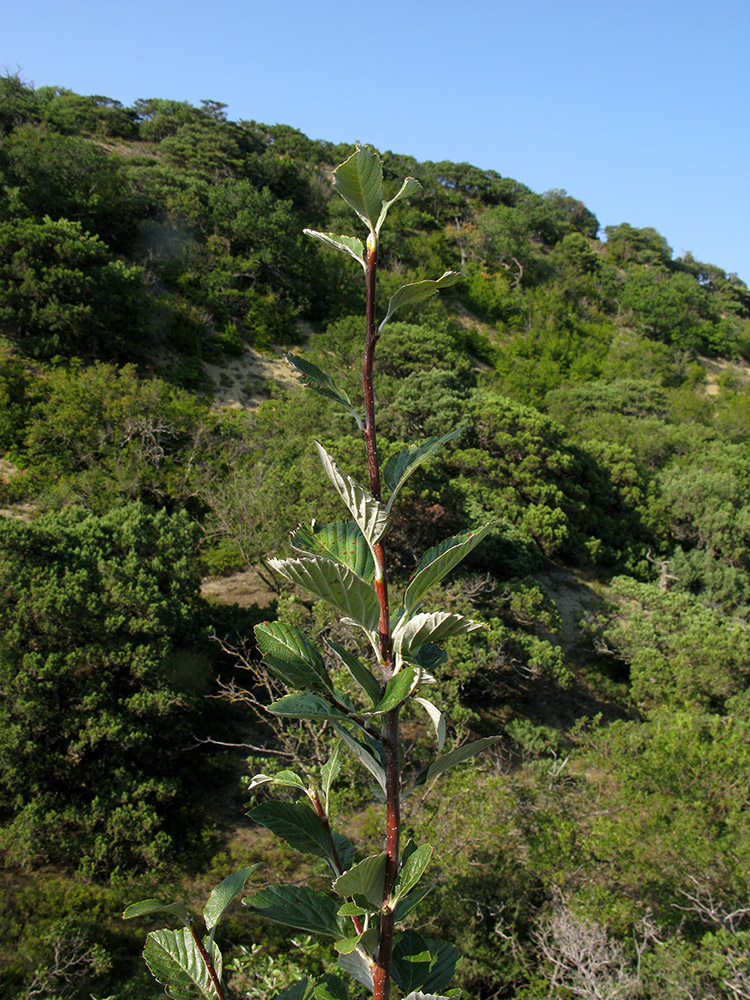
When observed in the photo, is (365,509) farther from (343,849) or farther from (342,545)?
(343,849)

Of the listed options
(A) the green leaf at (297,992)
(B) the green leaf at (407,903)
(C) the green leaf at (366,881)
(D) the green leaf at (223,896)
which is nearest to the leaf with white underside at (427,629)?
(C) the green leaf at (366,881)

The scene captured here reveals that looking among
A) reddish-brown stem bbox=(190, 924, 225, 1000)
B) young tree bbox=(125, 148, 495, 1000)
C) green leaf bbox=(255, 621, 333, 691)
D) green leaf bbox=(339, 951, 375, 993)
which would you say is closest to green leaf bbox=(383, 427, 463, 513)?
young tree bbox=(125, 148, 495, 1000)

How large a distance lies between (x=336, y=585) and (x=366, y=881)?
528 millimetres

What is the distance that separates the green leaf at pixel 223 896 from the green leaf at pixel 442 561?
689mm

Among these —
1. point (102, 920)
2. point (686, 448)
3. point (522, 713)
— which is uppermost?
point (686, 448)

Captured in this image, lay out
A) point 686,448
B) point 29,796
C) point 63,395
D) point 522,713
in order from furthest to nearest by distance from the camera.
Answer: point 686,448 < point 63,395 < point 522,713 < point 29,796

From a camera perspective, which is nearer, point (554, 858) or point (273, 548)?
point (554, 858)

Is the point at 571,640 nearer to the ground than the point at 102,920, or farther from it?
farther from it

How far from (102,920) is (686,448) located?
2314 cm

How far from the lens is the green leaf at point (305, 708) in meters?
1.05

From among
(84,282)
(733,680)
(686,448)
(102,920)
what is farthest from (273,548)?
(686,448)

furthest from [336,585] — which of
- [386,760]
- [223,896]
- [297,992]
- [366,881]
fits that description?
[297,992]

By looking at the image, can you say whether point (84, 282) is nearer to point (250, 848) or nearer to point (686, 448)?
point (250, 848)

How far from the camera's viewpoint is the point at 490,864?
693cm
